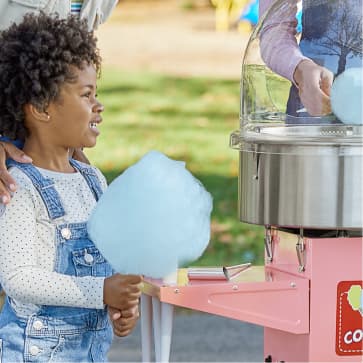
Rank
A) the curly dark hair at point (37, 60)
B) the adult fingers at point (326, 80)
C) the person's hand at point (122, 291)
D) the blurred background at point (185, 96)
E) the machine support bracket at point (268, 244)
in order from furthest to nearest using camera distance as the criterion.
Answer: the blurred background at point (185, 96) < the machine support bracket at point (268, 244) < the adult fingers at point (326, 80) < the curly dark hair at point (37, 60) < the person's hand at point (122, 291)

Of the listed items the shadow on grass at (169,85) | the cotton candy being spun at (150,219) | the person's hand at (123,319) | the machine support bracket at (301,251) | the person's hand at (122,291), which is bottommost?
the shadow on grass at (169,85)

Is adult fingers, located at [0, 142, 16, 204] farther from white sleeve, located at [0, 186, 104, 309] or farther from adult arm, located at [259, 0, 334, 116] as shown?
adult arm, located at [259, 0, 334, 116]

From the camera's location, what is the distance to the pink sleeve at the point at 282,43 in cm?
332

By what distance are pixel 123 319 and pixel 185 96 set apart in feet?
32.0

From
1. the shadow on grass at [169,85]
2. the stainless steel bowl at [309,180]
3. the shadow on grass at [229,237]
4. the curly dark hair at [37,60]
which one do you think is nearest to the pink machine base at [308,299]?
the stainless steel bowl at [309,180]

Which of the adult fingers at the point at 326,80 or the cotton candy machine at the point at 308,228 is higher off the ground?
the adult fingers at the point at 326,80

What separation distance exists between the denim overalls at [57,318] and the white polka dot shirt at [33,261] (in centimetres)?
2

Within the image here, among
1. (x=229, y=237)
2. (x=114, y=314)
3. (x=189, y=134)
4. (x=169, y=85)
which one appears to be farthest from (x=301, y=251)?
(x=169, y=85)

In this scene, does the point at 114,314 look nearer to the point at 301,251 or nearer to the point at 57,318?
the point at 57,318

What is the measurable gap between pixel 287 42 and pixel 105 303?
967 millimetres

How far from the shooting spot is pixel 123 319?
2.97m

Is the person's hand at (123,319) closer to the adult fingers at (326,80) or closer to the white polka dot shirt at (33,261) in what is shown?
the white polka dot shirt at (33,261)

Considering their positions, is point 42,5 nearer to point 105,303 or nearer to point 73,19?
point 73,19

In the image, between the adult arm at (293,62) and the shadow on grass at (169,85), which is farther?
the shadow on grass at (169,85)
